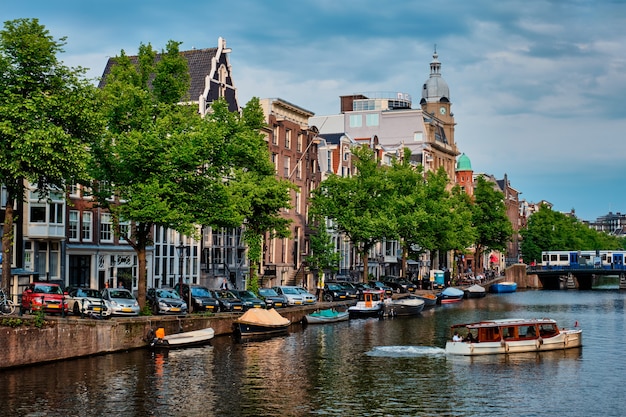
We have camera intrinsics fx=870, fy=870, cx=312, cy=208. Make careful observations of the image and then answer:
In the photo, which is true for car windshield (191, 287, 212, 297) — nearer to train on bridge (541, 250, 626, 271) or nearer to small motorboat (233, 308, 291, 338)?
small motorboat (233, 308, 291, 338)

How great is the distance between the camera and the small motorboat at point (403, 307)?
8382 centimetres

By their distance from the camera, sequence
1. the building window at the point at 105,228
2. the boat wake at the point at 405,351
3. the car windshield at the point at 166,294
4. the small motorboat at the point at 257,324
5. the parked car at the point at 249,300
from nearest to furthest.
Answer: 1. the boat wake at the point at 405,351
2. the small motorboat at the point at 257,324
3. the car windshield at the point at 166,294
4. the parked car at the point at 249,300
5. the building window at the point at 105,228

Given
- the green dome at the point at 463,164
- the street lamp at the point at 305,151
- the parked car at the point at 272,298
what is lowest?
the parked car at the point at 272,298

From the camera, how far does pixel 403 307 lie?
280ft

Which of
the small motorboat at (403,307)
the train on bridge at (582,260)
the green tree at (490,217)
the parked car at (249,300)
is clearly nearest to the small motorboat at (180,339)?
the parked car at (249,300)

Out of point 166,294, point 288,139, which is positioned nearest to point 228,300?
point 166,294

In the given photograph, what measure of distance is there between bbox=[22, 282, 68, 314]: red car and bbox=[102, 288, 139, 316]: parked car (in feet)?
9.93

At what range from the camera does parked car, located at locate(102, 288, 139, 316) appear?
179ft

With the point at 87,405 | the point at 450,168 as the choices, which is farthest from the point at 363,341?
the point at 450,168

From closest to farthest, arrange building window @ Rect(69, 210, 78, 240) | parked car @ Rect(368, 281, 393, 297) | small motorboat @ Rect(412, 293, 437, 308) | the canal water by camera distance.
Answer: the canal water < building window @ Rect(69, 210, 78, 240) < parked car @ Rect(368, 281, 393, 297) < small motorboat @ Rect(412, 293, 437, 308)

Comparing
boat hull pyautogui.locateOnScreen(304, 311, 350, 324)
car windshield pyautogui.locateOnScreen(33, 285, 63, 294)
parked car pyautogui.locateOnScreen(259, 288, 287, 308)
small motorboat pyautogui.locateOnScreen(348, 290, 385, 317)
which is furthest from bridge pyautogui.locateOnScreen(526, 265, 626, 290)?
car windshield pyautogui.locateOnScreen(33, 285, 63, 294)

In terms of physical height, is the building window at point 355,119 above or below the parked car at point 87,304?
above

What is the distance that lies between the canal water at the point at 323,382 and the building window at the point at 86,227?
18273 mm

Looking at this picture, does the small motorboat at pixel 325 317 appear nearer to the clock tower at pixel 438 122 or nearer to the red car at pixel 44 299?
the red car at pixel 44 299
